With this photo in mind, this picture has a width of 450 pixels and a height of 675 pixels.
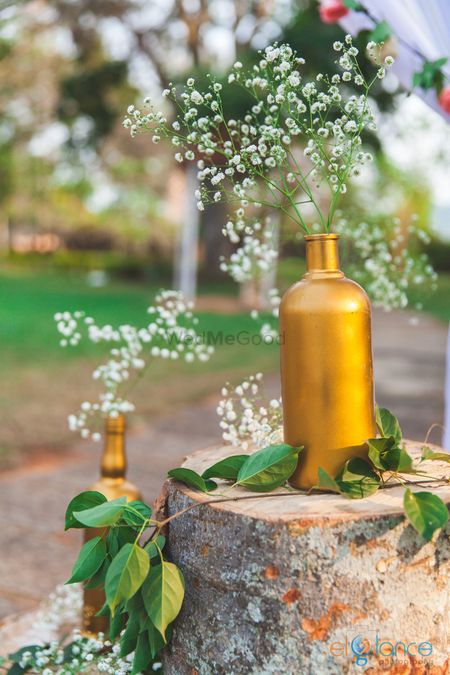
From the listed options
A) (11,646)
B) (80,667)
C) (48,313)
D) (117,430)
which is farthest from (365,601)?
(48,313)

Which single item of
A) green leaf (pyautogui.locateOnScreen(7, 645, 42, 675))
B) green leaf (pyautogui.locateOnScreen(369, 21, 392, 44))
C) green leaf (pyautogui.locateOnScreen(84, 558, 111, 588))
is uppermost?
green leaf (pyautogui.locateOnScreen(369, 21, 392, 44))

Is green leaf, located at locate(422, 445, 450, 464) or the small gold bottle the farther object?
the small gold bottle

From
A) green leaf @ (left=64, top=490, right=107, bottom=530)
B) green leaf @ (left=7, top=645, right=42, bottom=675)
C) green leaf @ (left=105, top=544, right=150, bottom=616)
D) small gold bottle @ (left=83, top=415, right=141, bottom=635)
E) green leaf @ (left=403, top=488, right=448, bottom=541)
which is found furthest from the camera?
small gold bottle @ (left=83, top=415, right=141, bottom=635)

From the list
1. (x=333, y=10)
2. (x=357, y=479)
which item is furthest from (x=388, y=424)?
(x=333, y=10)

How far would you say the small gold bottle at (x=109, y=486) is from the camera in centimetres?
217

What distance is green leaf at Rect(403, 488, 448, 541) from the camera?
1313mm

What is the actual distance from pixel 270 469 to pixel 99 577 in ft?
1.60

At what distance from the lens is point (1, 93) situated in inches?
615

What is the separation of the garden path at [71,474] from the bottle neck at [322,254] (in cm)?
108

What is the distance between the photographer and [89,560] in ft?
5.19

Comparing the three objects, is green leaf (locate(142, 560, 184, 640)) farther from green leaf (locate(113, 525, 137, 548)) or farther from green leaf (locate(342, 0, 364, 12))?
green leaf (locate(342, 0, 364, 12))

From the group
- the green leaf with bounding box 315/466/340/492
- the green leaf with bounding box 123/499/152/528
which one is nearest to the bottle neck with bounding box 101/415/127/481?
the green leaf with bounding box 123/499/152/528

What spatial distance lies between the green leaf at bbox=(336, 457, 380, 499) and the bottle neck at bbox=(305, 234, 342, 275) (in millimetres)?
420

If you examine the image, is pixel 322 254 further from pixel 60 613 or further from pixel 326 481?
pixel 60 613
